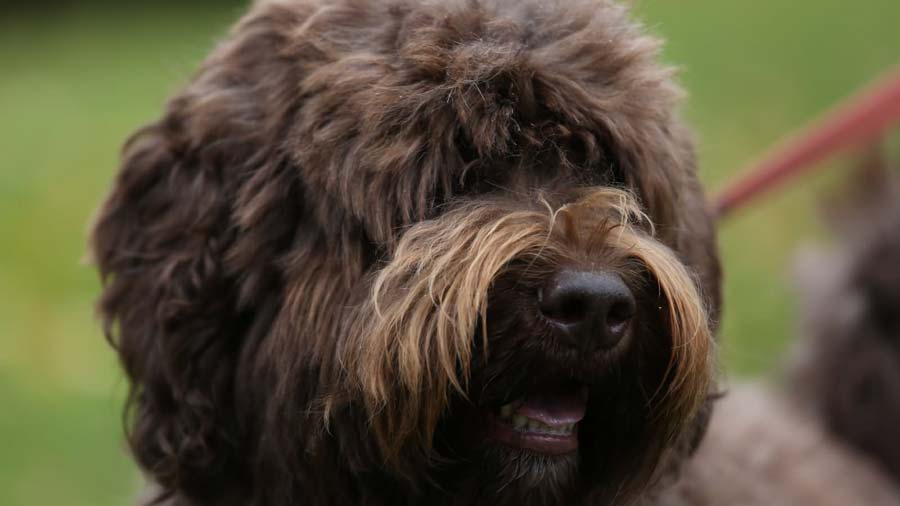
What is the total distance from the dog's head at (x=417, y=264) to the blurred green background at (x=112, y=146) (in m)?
0.44

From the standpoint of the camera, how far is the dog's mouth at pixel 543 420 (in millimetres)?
2746

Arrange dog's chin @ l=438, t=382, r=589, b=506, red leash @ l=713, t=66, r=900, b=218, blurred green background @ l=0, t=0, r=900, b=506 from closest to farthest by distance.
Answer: dog's chin @ l=438, t=382, r=589, b=506
red leash @ l=713, t=66, r=900, b=218
blurred green background @ l=0, t=0, r=900, b=506

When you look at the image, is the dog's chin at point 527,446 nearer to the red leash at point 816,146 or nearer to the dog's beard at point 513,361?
the dog's beard at point 513,361

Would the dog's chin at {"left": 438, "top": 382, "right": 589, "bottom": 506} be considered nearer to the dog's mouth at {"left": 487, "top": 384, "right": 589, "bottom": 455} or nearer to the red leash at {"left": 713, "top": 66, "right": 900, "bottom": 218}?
the dog's mouth at {"left": 487, "top": 384, "right": 589, "bottom": 455}

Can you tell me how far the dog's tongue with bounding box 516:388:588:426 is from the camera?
2760 mm

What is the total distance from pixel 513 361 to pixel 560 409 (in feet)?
0.88

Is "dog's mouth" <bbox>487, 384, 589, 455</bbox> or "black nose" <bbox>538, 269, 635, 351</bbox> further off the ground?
"black nose" <bbox>538, 269, 635, 351</bbox>

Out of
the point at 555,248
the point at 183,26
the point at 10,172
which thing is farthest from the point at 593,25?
the point at 183,26

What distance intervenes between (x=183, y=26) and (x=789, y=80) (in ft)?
25.3

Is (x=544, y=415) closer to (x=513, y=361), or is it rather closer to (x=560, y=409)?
(x=560, y=409)

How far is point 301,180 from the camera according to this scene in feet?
9.61

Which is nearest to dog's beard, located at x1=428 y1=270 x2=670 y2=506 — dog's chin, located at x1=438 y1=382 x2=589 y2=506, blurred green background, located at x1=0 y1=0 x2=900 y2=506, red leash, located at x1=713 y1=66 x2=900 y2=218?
dog's chin, located at x1=438 y1=382 x2=589 y2=506

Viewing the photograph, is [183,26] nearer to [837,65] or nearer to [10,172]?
[10,172]

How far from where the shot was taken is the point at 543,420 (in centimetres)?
277
